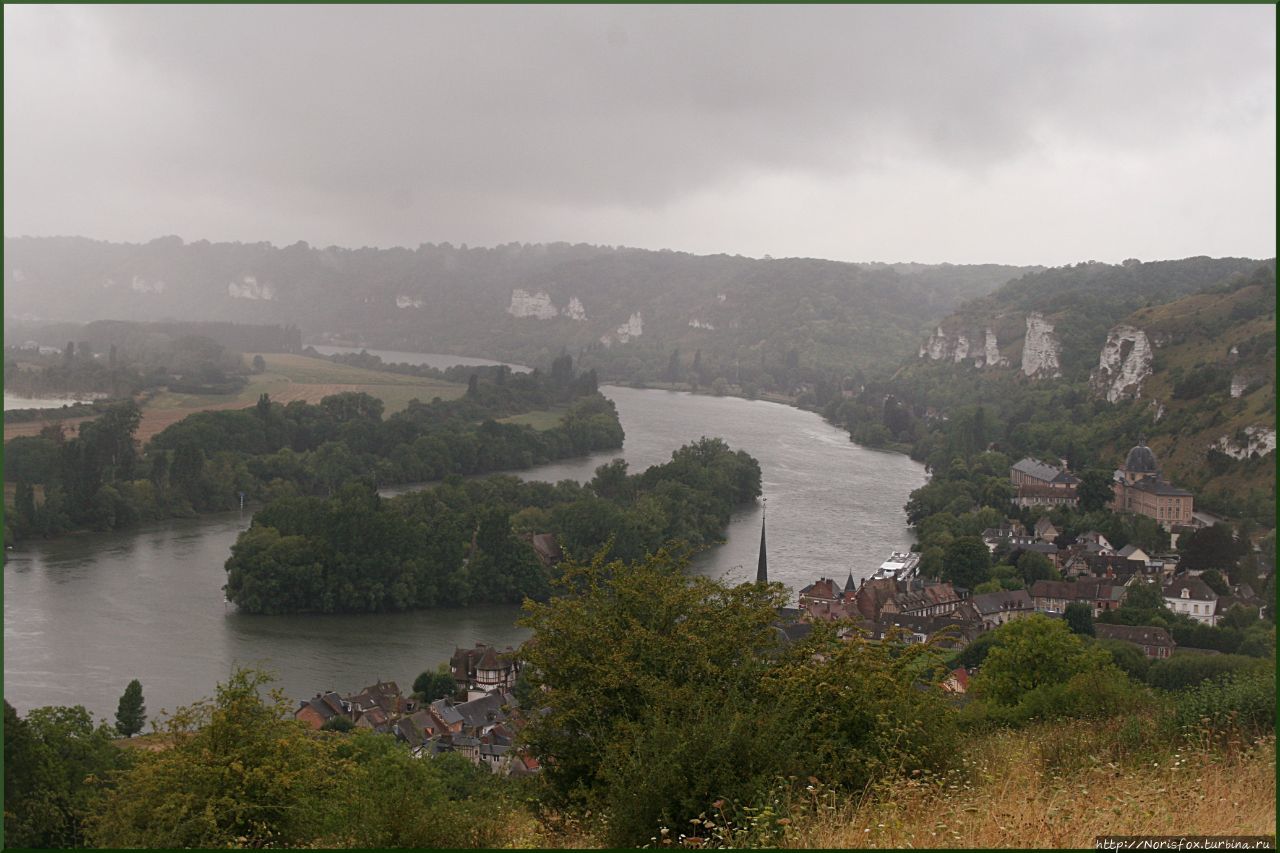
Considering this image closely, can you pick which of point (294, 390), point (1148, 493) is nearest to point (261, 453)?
point (294, 390)

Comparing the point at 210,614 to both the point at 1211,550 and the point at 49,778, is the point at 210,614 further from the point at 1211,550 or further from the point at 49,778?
the point at 1211,550

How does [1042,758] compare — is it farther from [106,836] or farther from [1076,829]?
[106,836]

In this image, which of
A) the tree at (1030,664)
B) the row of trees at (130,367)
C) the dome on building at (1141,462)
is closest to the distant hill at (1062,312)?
the dome on building at (1141,462)

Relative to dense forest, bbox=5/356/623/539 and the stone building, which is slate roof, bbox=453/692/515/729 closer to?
dense forest, bbox=5/356/623/539

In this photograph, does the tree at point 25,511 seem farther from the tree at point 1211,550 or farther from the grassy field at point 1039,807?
the tree at point 1211,550

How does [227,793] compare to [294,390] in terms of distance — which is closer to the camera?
[227,793]

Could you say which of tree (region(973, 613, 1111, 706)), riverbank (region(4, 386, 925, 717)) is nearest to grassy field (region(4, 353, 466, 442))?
riverbank (region(4, 386, 925, 717))
